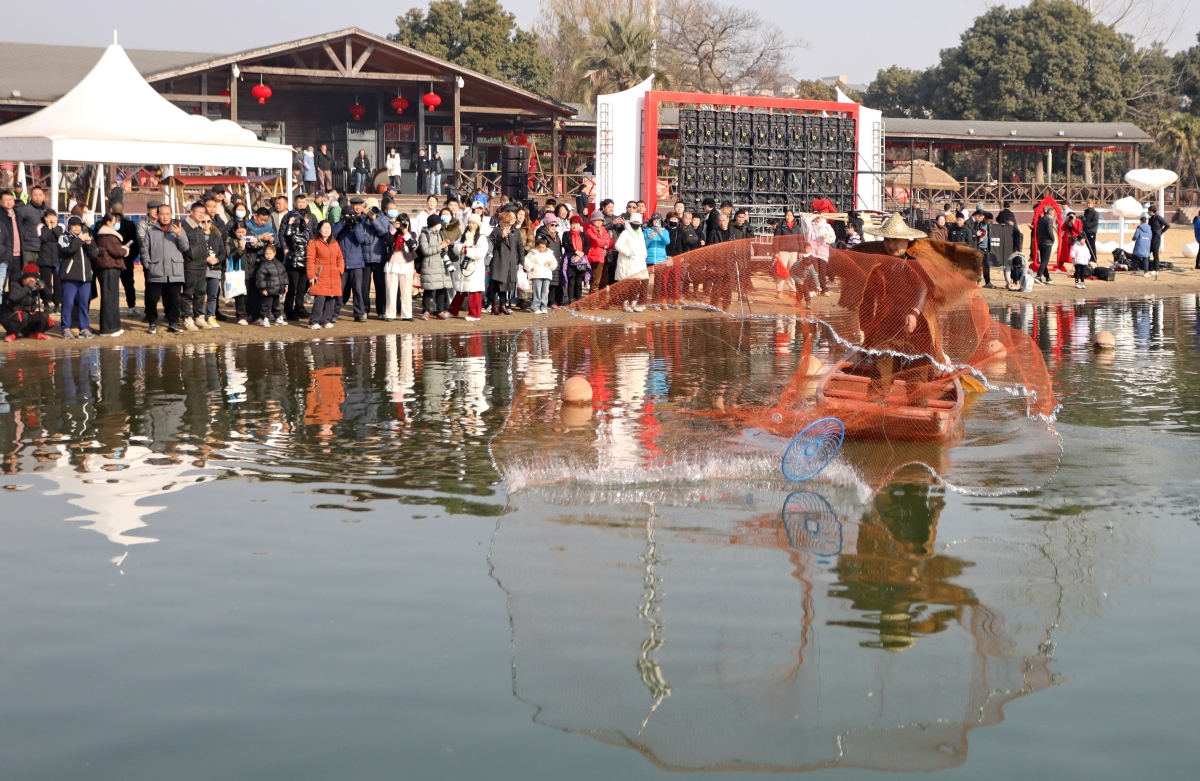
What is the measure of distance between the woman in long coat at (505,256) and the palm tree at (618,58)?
93.1 feet

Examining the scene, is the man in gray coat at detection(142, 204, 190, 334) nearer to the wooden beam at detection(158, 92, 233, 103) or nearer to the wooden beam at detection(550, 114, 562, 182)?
the wooden beam at detection(158, 92, 233, 103)

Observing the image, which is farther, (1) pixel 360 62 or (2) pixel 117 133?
(1) pixel 360 62

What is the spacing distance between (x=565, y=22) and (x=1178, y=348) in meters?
54.2

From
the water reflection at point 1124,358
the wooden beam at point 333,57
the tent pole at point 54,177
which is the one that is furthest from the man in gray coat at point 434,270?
the wooden beam at point 333,57

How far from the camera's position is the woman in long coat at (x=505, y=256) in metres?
21.4

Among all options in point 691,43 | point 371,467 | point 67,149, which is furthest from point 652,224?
point 691,43

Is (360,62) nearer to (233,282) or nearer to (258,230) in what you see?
(258,230)

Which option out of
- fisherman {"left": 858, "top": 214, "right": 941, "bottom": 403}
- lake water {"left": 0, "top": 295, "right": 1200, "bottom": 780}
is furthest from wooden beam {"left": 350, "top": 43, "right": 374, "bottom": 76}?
fisherman {"left": 858, "top": 214, "right": 941, "bottom": 403}

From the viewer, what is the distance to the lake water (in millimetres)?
5496

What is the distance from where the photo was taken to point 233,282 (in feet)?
64.1

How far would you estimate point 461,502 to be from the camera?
940 cm

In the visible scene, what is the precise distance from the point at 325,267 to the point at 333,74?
17.5 metres

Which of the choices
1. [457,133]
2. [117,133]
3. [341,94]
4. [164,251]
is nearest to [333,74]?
[457,133]

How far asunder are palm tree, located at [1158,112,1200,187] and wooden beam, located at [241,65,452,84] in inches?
1439
